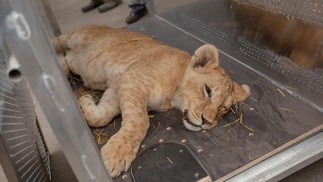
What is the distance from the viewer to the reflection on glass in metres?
1.69

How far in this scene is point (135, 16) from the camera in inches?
125

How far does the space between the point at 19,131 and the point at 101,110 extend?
1.34ft

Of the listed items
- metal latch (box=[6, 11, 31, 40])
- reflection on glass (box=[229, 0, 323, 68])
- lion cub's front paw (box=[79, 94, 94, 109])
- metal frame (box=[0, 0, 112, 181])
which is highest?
metal latch (box=[6, 11, 31, 40])

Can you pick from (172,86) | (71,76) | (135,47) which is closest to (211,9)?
(135,47)

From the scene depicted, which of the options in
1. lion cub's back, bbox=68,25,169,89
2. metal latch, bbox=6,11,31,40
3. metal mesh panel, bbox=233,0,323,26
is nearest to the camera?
metal latch, bbox=6,11,31,40

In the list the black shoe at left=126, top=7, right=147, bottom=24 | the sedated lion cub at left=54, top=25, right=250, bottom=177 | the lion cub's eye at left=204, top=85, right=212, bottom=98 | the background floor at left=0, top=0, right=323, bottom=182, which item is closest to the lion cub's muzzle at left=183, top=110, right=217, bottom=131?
the sedated lion cub at left=54, top=25, right=250, bottom=177

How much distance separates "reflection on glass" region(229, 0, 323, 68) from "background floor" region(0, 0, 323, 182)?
469mm

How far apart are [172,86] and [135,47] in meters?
0.37

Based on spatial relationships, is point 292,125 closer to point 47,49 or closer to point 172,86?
point 172,86

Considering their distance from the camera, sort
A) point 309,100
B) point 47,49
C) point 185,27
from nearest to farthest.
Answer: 1. point 47,49
2. point 309,100
3. point 185,27

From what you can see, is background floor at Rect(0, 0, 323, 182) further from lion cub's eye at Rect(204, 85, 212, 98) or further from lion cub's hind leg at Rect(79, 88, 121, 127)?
lion cub's eye at Rect(204, 85, 212, 98)

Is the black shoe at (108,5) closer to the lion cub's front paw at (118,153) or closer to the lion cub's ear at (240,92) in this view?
the lion cub's ear at (240,92)

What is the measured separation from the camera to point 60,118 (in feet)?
3.14

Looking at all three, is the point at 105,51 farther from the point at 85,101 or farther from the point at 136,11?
the point at 136,11
